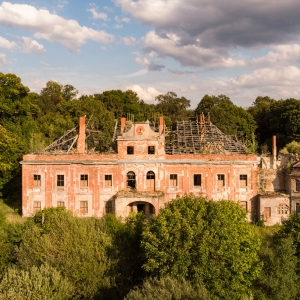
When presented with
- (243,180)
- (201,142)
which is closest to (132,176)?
(201,142)

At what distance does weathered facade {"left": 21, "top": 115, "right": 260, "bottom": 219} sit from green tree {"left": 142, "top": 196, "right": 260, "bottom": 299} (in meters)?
10.1

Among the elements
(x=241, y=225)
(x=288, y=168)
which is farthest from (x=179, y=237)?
(x=288, y=168)

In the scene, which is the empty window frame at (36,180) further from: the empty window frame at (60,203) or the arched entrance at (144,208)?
the arched entrance at (144,208)

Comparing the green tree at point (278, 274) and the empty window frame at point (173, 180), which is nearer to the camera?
the green tree at point (278, 274)

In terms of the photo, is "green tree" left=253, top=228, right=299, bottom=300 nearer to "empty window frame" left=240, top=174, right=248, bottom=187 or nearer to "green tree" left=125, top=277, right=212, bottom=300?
"green tree" left=125, top=277, right=212, bottom=300

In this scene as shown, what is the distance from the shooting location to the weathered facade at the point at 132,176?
33406mm

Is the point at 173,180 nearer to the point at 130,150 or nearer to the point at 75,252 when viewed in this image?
the point at 130,150

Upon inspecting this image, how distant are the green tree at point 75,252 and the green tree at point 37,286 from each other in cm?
105

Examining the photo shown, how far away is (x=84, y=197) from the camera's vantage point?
33.5 m

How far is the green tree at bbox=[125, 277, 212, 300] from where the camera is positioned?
60.1 feet

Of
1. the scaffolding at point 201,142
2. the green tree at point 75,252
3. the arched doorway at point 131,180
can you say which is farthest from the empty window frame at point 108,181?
the green tree at point 75,252

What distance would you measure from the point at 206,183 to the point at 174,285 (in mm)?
Result: 15664

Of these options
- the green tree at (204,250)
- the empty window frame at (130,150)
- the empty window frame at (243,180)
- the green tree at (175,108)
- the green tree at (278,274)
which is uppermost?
the green tree at (175,108)

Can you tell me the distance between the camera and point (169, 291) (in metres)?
19.0
